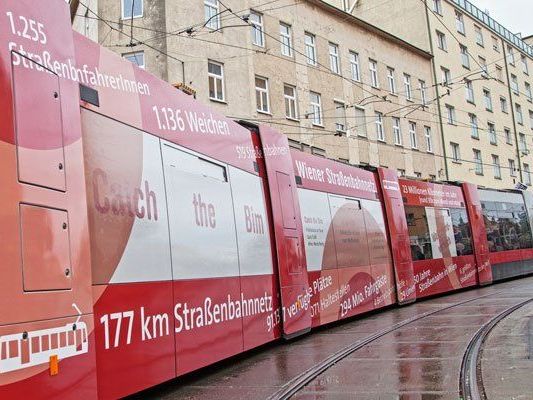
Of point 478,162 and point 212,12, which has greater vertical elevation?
point 212,12

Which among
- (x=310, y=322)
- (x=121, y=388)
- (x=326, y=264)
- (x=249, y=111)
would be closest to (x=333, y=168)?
(x=326, y=264)

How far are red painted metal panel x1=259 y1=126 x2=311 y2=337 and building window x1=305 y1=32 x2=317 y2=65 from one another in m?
17.1

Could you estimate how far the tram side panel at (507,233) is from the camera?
66.7 feet

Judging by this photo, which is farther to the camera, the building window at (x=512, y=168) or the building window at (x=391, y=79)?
the building window at (x=512, y=168)

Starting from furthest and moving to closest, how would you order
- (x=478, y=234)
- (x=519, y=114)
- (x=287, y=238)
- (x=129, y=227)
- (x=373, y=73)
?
(x=519, y=114)
(x=373, y=73)
(x=478, y=234)
(x=287, y=238)
(x=129, y=227)

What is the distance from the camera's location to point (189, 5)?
2053 centimetres

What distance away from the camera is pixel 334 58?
91.0ft

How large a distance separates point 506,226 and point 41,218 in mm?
20114

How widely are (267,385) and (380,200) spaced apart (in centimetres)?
823

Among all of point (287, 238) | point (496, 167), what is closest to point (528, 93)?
point (496, 167)

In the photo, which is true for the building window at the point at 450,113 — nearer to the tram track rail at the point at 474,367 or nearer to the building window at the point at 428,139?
the building window at the point at 428,139

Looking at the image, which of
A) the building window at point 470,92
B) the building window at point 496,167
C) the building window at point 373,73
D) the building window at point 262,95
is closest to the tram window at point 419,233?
the building window at point 262,95

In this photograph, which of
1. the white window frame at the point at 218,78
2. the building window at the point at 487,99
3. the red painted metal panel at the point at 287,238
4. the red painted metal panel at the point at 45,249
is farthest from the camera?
the building window at the point at 487,99

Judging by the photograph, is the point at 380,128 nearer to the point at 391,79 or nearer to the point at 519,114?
the point at 391,79
